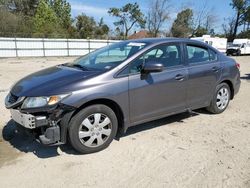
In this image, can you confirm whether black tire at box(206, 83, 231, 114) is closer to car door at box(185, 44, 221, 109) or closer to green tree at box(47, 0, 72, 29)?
car door at box(185, 44, 221, 109)

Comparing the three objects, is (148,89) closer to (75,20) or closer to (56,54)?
(56,54)

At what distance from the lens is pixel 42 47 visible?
2686 centimetres

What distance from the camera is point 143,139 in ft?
14.5

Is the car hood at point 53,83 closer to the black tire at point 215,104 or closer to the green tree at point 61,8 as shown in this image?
the black tire at point 215,104

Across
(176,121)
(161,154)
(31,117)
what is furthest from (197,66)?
(31,117)

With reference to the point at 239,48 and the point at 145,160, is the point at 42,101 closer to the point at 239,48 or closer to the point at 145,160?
the point at 145,160

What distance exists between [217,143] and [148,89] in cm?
139

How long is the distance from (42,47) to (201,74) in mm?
24201

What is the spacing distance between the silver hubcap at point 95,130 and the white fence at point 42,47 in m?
23.5

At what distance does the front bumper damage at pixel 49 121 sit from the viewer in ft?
11.3

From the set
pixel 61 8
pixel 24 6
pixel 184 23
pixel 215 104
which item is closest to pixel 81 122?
pixel 215 104

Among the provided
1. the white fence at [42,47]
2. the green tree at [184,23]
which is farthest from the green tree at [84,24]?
the green tree at [184,23]

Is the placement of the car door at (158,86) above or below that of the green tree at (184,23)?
below

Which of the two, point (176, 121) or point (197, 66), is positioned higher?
point (197, 66)
